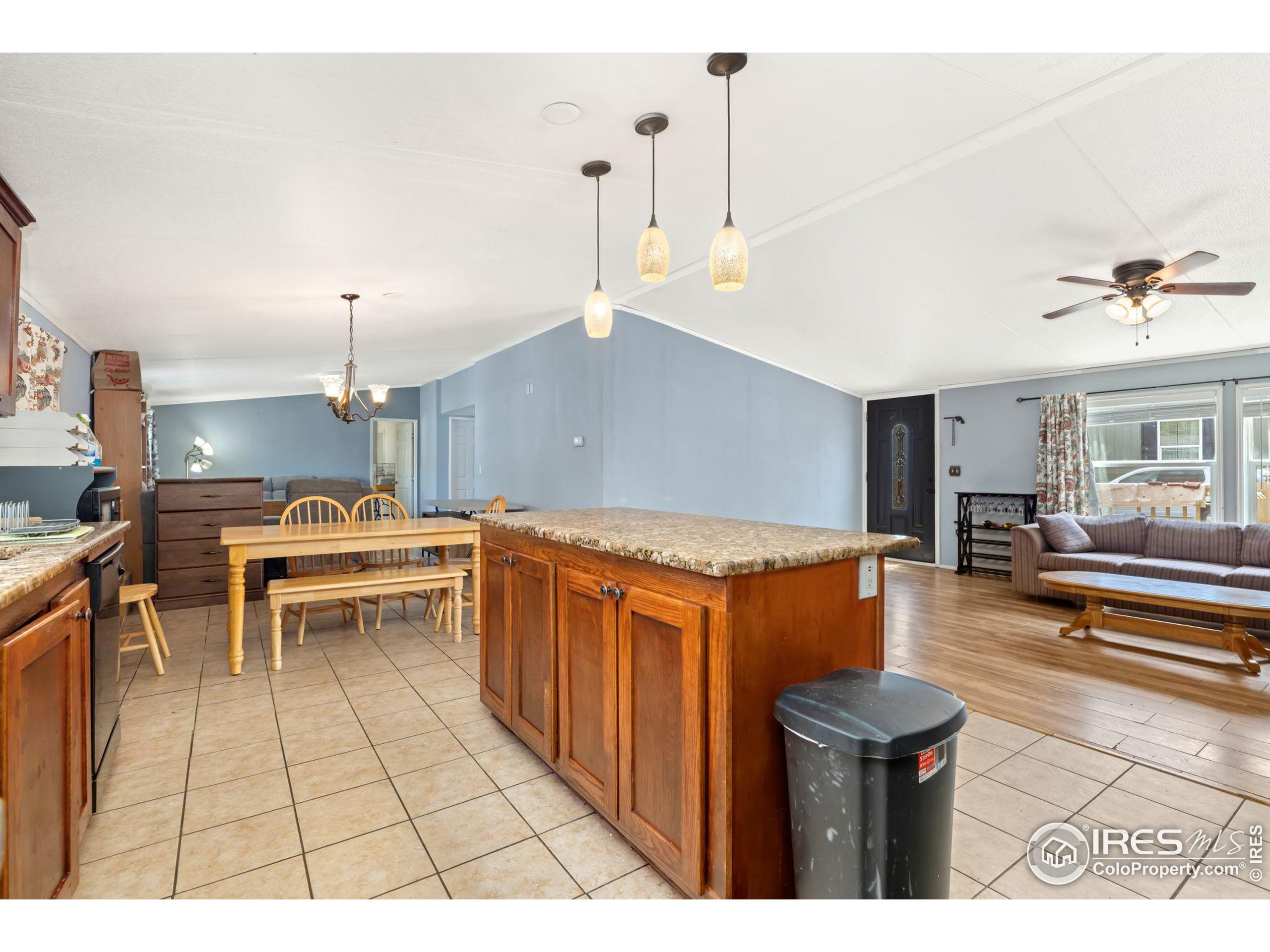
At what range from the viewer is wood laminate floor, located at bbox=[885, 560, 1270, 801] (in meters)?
2.45

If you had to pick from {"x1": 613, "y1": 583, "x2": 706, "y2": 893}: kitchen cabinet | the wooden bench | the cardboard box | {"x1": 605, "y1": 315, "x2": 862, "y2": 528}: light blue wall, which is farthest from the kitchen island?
the cardboard box

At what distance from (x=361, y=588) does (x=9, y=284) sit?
2.02 meters

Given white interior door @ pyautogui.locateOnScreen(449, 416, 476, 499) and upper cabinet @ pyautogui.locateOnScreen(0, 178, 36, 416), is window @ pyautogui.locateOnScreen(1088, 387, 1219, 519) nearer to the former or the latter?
upper cabinet @ pyautogui.locateOnScreen(0, 178, 36, 416)

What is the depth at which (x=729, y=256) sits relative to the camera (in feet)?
6.42

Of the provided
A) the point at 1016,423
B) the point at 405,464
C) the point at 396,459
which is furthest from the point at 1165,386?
the point at 396,459

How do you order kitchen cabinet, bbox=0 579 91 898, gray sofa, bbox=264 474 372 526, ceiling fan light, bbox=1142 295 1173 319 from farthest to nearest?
gray sofa, bbox=264 474 372 526 < ceiling fan light, bbox=1142 295 1173 319 < kitchen cabinet, bbox=0 579 91 898

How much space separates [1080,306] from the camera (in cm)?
371

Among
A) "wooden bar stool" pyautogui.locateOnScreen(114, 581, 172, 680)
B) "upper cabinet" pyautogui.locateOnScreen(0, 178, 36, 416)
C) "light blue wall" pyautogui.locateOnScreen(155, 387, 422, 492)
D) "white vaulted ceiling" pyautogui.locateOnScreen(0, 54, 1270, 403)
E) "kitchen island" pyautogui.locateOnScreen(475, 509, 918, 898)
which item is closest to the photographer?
"kitchen island" pyautogui.locateOnScreen(475, 509, 918, 898)

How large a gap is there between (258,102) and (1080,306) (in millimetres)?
4261

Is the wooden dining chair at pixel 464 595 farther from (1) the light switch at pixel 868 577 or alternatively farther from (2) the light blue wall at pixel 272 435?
(2) the light blue wall at pixel 272 435

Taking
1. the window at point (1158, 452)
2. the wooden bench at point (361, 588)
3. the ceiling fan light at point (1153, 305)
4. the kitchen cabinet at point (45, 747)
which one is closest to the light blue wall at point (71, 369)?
the wooden bench at point (361, 588)

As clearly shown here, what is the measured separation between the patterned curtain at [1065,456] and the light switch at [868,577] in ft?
17.5

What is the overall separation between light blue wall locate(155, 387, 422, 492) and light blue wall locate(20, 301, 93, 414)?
193 inches

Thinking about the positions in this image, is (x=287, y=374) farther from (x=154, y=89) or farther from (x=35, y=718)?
(x=35, y=718)
